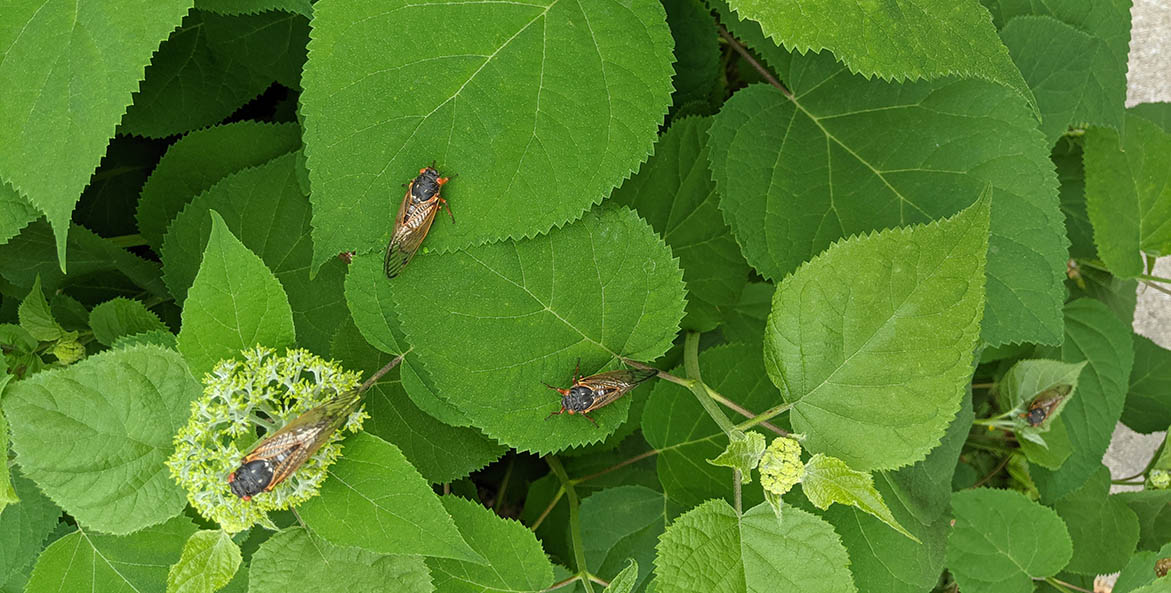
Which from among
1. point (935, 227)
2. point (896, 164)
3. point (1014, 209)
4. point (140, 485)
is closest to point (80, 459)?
point (140, 485)

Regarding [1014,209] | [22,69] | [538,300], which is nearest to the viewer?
[22,69]

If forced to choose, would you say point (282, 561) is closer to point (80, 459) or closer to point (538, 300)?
point (80, 459)

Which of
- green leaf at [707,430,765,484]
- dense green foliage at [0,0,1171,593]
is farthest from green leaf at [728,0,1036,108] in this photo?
green leaf at [707,430,765,484]

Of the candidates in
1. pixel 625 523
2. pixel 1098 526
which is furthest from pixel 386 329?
pixel 1098 526

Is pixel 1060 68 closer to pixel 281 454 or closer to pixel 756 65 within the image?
pixel 756 65

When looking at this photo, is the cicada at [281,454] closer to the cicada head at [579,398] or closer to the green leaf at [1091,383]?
the cicada head at [579,398]

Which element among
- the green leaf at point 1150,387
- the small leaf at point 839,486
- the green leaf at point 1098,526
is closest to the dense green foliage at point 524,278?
the small leaf at point 839,486
